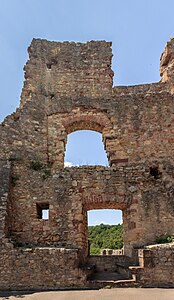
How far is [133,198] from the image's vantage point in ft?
30.0

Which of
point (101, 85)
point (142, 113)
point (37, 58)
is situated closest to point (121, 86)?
point (101, 85)

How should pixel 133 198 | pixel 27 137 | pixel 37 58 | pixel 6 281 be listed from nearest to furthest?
pixel 6 281, pixel 133 198, pixel 27 137, pixel 37 58

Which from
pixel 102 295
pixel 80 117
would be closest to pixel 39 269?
pixel 102 295

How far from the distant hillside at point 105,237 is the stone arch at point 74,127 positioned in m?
17.0

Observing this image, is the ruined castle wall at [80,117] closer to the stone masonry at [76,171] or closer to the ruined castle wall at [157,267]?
the stone masonry at [76,171]

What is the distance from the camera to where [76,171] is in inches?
Result: 374

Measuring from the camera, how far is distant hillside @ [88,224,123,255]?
91.7ft

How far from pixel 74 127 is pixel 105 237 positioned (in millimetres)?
25111

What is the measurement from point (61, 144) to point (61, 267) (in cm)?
516

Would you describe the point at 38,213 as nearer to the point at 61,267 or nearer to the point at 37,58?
the point at 61,267

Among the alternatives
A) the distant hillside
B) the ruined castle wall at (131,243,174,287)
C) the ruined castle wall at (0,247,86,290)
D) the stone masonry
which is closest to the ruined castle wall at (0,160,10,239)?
the stone masonry

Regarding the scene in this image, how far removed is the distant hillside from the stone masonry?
17.2 meters

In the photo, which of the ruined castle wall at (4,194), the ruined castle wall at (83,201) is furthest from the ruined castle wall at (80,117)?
the ruined castle wall at (83,201)

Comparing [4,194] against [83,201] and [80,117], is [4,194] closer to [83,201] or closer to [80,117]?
[83,201]
